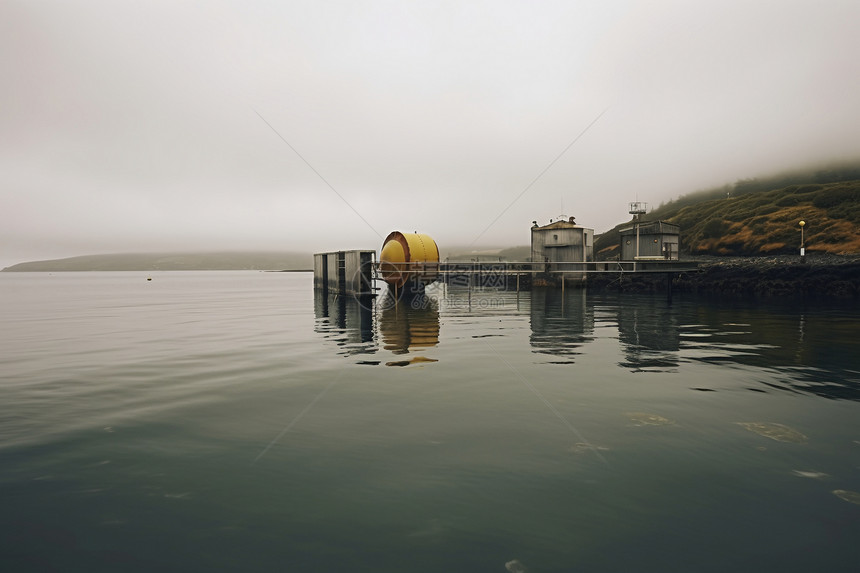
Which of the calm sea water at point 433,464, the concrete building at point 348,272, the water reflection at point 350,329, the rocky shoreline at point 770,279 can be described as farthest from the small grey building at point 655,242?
the calm sea water at point 433,464

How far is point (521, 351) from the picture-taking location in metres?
14.7

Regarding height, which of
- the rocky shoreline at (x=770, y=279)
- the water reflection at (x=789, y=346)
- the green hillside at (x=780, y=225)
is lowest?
the water reflection at (x=789, y=346)

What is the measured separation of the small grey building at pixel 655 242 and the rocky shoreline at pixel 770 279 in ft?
12.9

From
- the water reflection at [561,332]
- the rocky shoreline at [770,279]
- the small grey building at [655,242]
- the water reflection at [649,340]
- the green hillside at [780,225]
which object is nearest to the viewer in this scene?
the water reflection at [649,340]

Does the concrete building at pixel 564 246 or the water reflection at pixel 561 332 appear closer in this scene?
the water reflection at pixel 561 332

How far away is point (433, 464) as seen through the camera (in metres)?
6.07

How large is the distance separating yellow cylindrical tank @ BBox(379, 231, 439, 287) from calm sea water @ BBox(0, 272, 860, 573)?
73.1ft

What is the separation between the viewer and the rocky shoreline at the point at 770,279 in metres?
42.0

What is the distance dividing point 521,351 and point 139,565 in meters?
12.0

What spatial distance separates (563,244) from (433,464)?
51299 mm

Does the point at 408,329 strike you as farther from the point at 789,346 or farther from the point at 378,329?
the point at 789,346

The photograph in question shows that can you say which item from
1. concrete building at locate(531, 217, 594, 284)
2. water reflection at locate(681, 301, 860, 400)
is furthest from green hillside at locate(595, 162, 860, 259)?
water reflection at locate(681, 301, 860, 400)

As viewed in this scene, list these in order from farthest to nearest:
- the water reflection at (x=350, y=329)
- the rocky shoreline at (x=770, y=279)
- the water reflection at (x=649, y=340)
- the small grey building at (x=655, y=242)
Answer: the small grey building at (x=655, y=242) < the rocky shoreline at (x=770, y=279) < the water reflection at (x=350, y=329) < the water reflection at (x=649, y=340)

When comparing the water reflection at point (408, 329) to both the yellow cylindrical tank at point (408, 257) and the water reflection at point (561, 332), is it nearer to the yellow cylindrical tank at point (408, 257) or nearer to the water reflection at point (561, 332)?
the water reflection at point (561, 332)
